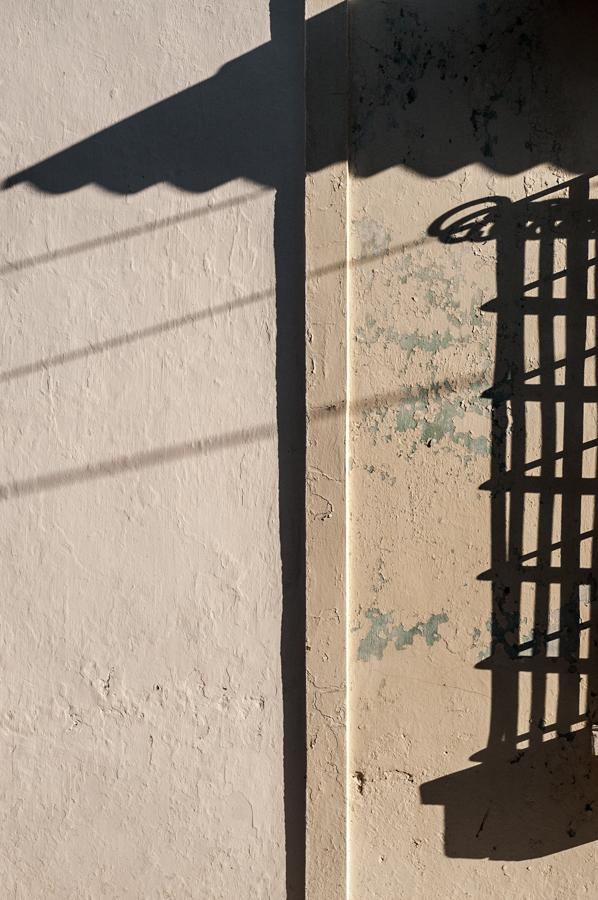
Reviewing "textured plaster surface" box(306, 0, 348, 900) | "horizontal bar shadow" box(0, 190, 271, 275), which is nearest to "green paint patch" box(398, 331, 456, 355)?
"textured plaster surface" box(306, 0, 348, 900)

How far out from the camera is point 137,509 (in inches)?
113

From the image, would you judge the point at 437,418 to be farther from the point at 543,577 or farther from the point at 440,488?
the point at 543,577

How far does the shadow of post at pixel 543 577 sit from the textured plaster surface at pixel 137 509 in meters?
0.80

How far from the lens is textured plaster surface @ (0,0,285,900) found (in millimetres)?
2855

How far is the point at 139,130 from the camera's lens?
291cm

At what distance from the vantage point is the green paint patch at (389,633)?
2.85 metres

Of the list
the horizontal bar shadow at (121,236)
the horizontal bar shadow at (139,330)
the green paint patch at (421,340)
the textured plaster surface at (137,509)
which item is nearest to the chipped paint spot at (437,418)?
the green paint patch at (421,340)

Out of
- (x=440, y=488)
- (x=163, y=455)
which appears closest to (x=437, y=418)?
(x=440, y=488)

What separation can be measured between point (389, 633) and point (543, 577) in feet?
1.95

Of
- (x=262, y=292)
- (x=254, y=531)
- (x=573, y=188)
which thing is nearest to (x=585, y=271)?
(x=573, y=188)

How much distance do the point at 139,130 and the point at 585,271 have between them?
173 cm

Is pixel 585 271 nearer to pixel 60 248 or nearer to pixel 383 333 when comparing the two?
pixel 383 333

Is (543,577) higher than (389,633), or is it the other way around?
(543,577)

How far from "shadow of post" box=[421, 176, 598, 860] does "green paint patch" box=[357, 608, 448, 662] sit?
8.6 inches
